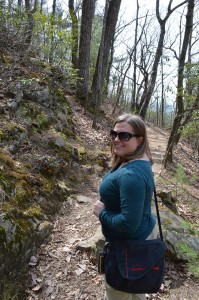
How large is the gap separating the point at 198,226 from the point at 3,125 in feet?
17.2

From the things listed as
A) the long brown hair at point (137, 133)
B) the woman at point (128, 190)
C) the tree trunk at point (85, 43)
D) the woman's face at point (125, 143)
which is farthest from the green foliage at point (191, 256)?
the tree trunk at point (85, 43)

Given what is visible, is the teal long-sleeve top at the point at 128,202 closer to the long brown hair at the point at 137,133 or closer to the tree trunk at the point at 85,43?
the long brown hair at the point at 137,133

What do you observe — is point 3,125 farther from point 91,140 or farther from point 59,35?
point 59,35

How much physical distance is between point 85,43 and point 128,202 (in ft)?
34.8

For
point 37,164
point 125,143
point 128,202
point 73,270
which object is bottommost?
point 73,270

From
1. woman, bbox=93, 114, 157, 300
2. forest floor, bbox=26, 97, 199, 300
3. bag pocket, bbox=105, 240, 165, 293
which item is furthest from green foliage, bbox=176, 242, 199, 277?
bag pocket, bbox=105, 240, 165, 293

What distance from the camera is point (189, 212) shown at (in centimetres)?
745

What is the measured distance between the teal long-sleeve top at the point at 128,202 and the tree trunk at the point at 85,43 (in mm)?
9589

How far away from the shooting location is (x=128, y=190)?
5.87 feet

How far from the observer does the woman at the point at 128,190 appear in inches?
71.1

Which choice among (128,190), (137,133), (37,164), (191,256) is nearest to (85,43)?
(37,164)

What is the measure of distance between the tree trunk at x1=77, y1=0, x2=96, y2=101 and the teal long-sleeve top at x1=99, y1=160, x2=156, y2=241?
9.59m

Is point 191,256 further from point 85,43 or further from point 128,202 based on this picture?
point 85,43

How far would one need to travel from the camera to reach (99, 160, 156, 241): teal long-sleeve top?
1796 mm
